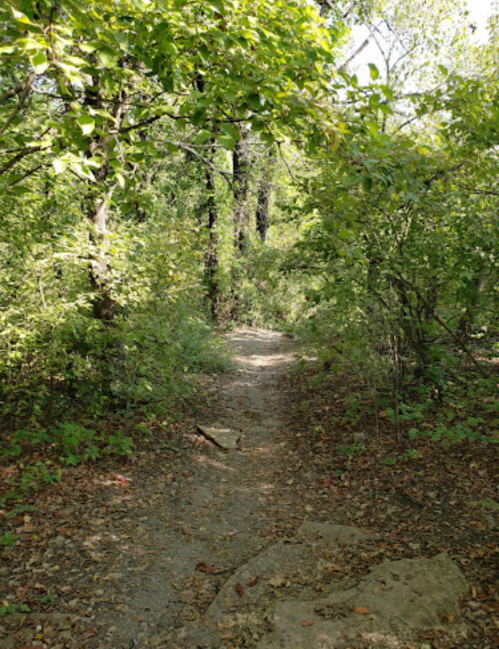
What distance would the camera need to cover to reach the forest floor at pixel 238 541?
3303 mm

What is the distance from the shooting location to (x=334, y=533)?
4.48 metres

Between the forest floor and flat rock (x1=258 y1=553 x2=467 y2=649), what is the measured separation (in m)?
0.02

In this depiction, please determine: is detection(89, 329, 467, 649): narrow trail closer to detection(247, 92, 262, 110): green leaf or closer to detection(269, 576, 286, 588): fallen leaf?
detection(269, 576, 286, 588): fallen leaf

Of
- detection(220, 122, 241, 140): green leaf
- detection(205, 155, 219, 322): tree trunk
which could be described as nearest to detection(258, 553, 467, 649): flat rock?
detection(220, 122, 241, 140): green leaf

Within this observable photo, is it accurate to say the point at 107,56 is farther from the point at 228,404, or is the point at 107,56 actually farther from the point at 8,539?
the point at 228,404

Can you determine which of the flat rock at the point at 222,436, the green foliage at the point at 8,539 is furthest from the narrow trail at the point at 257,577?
the green foliage at the point at 8,539

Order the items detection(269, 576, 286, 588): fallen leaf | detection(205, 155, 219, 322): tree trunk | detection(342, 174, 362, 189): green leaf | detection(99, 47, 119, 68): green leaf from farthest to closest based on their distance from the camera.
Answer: detection(205, 155, 219, 322): tree trunk → detection(269, 576, 286, 588): fallen leaf → detection(342, 174, 362, 189): green leaf → detection(99, 47, 119, 68): green leaf

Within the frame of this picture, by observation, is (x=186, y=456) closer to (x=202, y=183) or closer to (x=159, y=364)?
(x=159, y=364)

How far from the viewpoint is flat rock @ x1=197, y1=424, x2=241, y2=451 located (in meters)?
7.20

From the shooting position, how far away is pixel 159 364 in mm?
6336

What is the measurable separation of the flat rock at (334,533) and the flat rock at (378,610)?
1.97 feet

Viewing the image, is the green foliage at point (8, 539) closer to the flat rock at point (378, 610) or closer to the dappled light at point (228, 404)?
the dappled light at point (228, 404)

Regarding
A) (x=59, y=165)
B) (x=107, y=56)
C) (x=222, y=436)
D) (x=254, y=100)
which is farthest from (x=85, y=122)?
(x=222, y=436)

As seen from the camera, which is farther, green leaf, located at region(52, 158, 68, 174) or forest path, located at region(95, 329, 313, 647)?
forest path, located at region(95, 329, 313, 647)
